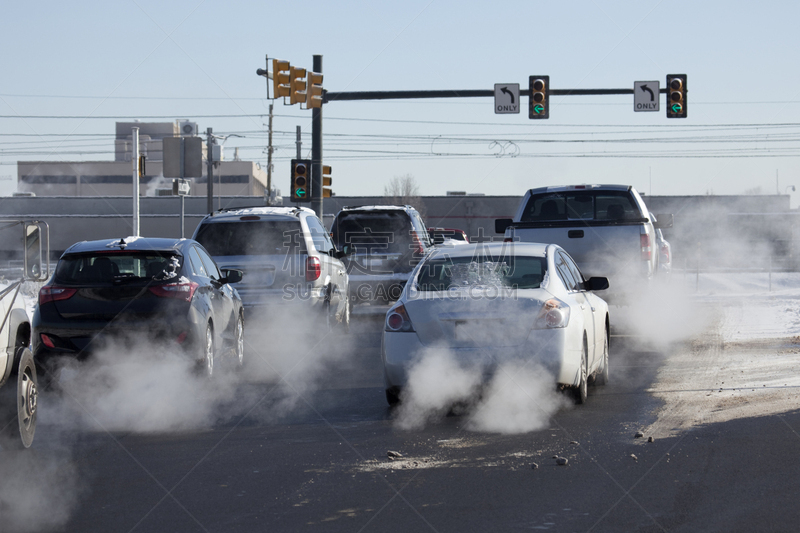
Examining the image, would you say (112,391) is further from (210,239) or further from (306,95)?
(306,95)

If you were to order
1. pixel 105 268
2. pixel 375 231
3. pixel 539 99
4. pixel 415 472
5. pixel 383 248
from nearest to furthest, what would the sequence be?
1. pixel 415 472
2. pixel 105 268
3. pixel 383 248
4. pixel 375 231
5. pixel 539 99

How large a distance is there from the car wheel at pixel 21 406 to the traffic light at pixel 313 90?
14.4 meters

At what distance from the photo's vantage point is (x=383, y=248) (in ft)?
55.6

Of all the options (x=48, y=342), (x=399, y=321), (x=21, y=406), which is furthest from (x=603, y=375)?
(x=21, y=406)

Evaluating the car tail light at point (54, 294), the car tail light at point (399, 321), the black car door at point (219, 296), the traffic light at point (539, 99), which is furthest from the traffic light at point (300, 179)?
the car tail light at point (399, 321)

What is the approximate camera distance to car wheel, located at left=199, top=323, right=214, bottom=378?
9.06 m

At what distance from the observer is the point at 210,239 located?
12.8m

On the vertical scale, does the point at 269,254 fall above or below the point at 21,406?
above

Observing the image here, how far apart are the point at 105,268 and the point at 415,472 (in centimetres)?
461

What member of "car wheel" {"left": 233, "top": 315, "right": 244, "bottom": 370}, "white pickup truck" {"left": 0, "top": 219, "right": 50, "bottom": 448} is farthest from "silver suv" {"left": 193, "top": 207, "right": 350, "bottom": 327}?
"white pickup truck" {"left": 0, "top": 219, "right": 50, "bottom": 448}

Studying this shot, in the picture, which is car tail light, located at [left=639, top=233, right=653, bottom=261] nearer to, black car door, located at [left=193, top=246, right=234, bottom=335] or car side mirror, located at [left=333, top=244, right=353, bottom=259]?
car side mirror, located at [left=333, top=244, right=353, bottom=259]

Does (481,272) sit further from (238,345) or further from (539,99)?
(539,99)

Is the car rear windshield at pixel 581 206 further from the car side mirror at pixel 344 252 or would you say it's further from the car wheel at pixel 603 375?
the car wheel at pixel 603 375

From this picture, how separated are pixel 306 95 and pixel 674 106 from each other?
9328 millimetres
